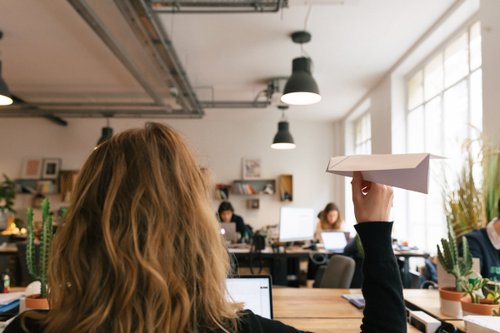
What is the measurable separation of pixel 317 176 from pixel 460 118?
4.55m

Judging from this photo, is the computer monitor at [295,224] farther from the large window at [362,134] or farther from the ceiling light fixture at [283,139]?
the large window at [362,134]

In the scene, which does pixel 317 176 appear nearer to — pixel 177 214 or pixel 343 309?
pixel 343 309

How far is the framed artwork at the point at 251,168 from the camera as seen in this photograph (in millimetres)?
8680

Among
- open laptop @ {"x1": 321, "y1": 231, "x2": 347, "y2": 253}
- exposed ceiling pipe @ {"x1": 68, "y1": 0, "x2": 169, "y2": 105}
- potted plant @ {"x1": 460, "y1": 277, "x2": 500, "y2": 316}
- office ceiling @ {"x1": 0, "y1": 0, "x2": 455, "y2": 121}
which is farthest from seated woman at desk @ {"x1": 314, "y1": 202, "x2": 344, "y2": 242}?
potted plant @ {"x1": 460, "y1": 277, "x2": 500, "y2": 316}

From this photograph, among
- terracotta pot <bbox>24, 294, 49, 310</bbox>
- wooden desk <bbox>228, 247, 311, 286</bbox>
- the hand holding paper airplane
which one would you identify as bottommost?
wooden desk <bbox>228, 247, 311, 286</bbox>

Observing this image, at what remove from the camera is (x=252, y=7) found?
342 centimetres

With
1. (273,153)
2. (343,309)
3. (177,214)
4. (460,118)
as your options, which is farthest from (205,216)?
(273,153)

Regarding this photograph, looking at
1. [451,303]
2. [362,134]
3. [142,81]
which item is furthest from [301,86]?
[362,134]

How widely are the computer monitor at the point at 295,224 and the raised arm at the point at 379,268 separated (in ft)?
13.1

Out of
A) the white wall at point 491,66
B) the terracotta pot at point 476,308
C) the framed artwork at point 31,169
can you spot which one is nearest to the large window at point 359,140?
the white wall at point 491,66

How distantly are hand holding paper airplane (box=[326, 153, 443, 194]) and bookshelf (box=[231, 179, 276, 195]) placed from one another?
769 centimetres

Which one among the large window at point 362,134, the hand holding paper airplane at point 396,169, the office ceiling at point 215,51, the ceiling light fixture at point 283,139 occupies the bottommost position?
the hand holding paper airplane at point 396,169

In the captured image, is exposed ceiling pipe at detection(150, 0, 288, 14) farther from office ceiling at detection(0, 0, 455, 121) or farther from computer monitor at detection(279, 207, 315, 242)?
computer monitor at detection(279, 207, 315, 242)

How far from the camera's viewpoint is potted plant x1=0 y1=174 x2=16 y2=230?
26.1ft
